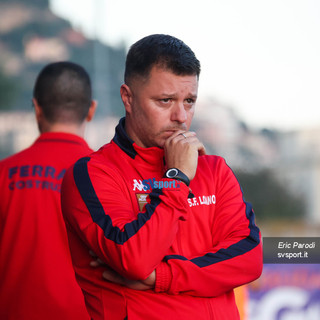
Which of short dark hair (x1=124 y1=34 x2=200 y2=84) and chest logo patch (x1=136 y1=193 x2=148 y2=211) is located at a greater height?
short dark hair (x1=124 y1=34 x2=200 y2=84)

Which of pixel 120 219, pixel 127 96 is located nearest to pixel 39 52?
pixel 127 96

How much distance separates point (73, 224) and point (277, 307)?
2847mm

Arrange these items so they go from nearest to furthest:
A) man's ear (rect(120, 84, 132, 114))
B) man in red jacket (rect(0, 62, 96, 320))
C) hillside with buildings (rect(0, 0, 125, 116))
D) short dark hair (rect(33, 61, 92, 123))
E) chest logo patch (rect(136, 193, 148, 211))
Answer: chest logo patch (rect(136, 193, 148, 211)) → man's ear (rect(120, 84, 132, 114)) → man in red jacket (rect(0, 62, 96, 320)) → short dark hair (rect(33, 61, 92, 123)) → hillside with buildings (rect(0, 0, 125, 116))

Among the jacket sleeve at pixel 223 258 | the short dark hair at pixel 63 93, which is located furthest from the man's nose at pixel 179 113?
the short dark hair at pixel 63 93

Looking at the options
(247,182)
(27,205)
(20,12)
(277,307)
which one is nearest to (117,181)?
(27,205)

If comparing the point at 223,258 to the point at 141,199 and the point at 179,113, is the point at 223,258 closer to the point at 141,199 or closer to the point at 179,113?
the point at 141,199

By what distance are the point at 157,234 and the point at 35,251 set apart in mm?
1169

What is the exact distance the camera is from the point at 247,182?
10.0 meters

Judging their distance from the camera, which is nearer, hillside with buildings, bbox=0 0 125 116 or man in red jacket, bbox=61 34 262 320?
man in red jacket, bbox=61 34 262 320

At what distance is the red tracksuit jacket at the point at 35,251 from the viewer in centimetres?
285

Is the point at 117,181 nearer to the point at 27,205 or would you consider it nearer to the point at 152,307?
the point at 152,307

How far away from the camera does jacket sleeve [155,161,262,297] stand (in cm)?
195

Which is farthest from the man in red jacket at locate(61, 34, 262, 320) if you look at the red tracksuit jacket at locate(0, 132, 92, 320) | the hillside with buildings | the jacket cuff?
the hillside with buildings

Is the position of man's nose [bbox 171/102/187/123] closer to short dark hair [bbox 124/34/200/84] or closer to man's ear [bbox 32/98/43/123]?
short dark hair [bbox 124/34/200/84]
